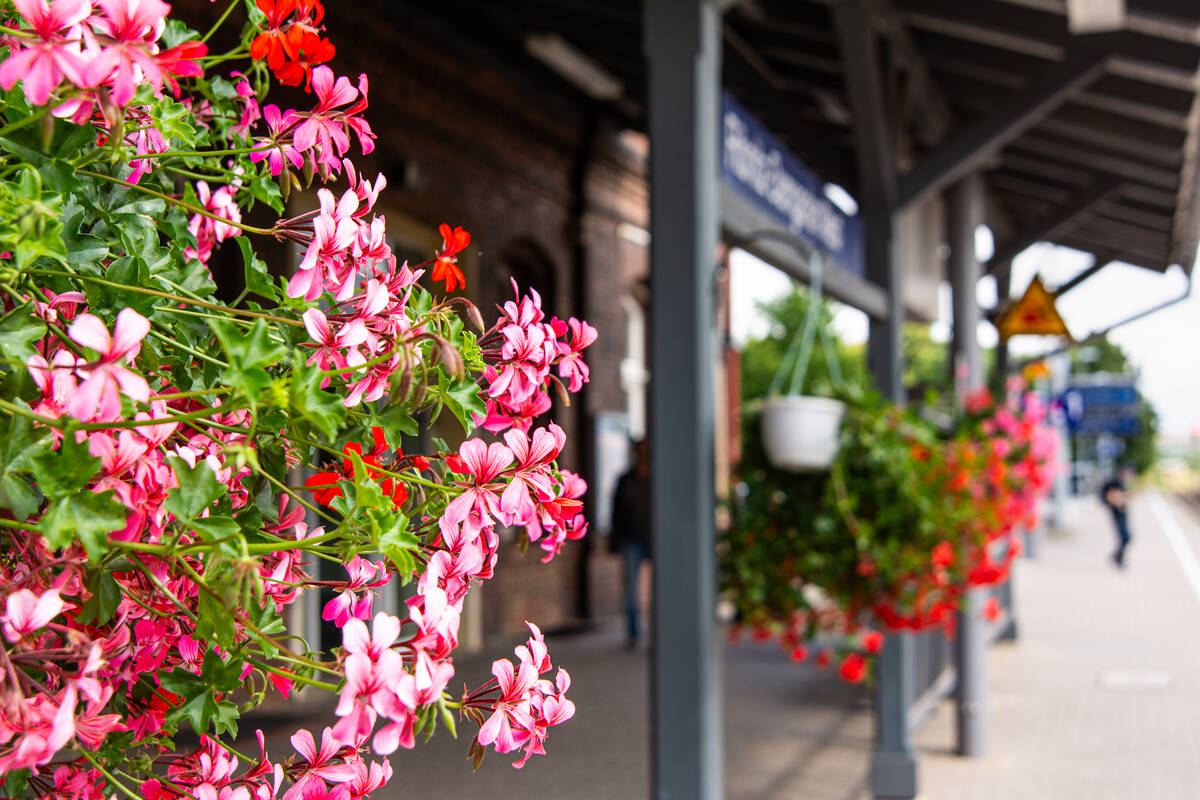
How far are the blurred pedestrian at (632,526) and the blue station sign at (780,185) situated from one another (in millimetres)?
4271

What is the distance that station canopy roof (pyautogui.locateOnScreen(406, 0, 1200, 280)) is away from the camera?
4.19 m

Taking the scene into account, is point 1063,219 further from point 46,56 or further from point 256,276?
point 46,56

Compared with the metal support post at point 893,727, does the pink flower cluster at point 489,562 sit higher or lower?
higher

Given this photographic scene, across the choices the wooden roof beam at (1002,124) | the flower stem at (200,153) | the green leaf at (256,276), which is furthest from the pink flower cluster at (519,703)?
the wooden roof beam at (1002,124)

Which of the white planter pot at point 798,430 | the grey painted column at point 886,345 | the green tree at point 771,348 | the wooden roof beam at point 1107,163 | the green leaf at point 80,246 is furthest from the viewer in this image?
the green tree at point 771,348

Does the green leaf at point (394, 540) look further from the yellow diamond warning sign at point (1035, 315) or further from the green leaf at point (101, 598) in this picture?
the yellow diamond warning sign at point (1035, 315)

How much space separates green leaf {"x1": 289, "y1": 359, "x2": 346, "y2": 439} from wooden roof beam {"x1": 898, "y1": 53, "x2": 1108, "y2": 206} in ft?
14.0

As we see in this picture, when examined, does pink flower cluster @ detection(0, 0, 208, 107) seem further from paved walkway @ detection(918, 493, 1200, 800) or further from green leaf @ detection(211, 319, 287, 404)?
paved walkway @ detection(918, 493, 1200, 800)

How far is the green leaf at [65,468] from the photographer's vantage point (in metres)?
0.67

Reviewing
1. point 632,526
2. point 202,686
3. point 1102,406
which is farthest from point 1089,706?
point 1102,406

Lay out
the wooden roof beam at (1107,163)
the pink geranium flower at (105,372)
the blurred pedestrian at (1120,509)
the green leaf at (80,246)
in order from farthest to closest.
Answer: the blurred pedestrian at (1120,509) < the wooden roof beam at (1107,163) < the green leaf at (80,246) < the pink geranium flower at (105,372)

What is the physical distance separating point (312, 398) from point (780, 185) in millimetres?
3293

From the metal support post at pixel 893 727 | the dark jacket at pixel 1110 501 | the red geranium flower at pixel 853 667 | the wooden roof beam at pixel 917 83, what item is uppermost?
the wooden roof beam at pixel 917 83

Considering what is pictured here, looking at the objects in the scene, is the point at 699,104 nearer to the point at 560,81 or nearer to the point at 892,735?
the point at 892,735
